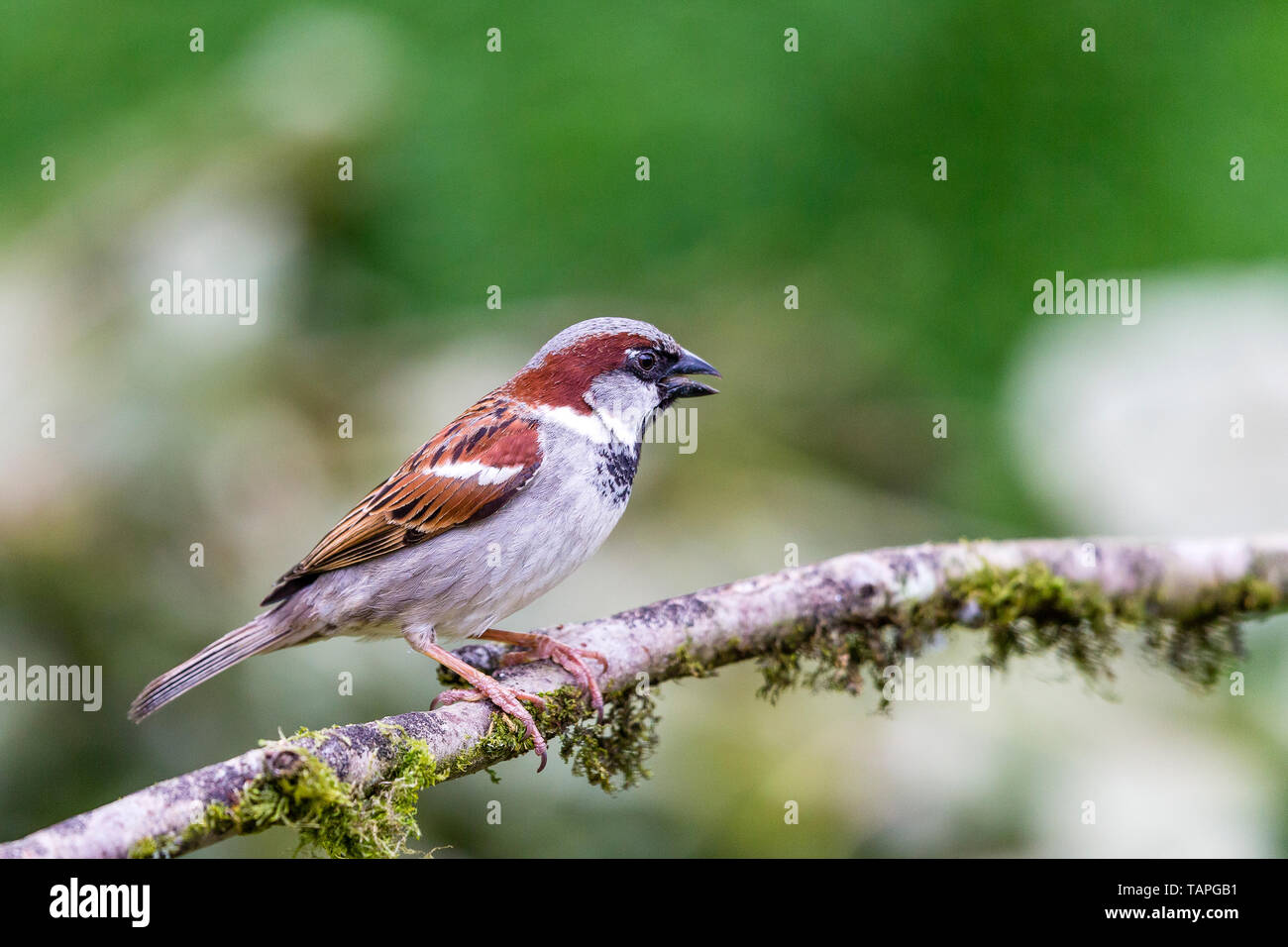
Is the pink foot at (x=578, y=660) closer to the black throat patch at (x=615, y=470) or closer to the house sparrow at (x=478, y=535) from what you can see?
the house sparrow at (x=478, y=535)

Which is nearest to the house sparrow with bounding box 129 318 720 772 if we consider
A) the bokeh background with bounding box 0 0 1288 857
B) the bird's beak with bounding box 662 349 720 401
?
the bird's beak with bounding box 662 349 720 401

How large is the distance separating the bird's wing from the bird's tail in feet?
0.38

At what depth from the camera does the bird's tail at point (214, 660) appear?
338cm

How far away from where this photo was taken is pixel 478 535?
3.58m

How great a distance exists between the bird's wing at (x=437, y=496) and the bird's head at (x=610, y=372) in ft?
0.62

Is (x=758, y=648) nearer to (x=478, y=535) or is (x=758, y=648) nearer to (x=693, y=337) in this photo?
(x=478, y=535)

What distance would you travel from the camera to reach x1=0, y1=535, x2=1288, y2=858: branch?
239cm

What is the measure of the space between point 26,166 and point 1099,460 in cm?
673

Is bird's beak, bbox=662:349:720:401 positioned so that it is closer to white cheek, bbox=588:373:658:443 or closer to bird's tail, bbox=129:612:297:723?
white cheek, bbox=588:373:658:443

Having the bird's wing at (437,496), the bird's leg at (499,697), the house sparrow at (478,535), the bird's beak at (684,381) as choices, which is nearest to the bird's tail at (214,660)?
the house sparrow at (478,535)

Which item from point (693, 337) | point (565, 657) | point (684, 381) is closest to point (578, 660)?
point (565, 657)
